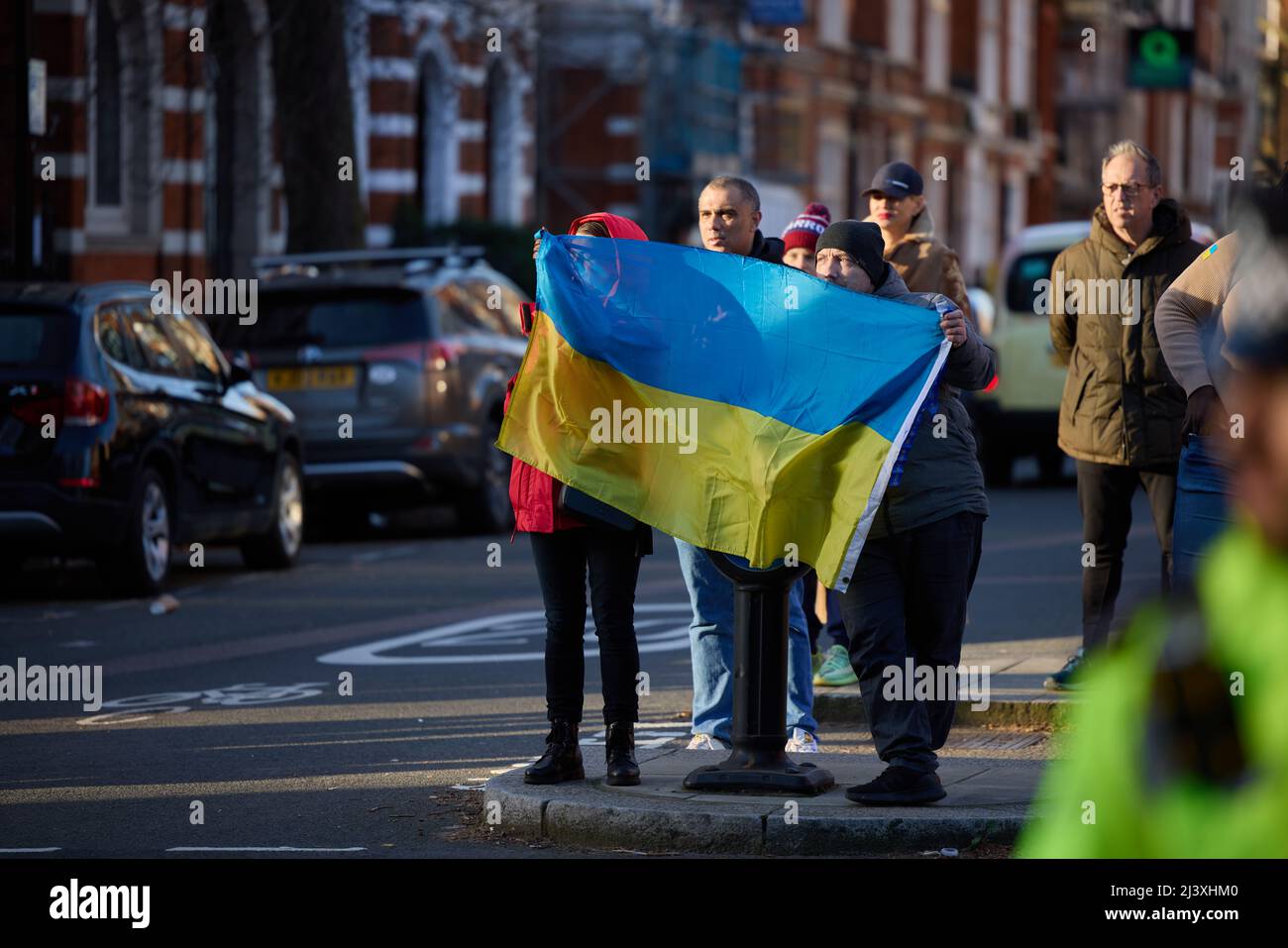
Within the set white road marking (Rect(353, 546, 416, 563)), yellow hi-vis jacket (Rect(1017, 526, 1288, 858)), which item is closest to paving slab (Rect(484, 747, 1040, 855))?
yellow hi-vis jacket (Rect(1017, 526, 1288, 858))

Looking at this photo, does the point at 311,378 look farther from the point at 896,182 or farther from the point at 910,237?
the point at 896,182

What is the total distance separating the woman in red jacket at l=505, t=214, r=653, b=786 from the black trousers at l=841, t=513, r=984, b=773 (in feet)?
2.42

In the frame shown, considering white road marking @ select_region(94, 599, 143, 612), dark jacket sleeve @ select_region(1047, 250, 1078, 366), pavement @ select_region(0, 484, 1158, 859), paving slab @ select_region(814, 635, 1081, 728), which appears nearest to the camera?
pavement @ select_region(0, 484, 1158, 859)

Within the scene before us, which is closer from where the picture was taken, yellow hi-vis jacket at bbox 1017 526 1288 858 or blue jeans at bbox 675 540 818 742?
yellow hi-vis jacket at bbox 1017 526 1288 858

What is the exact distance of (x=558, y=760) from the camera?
6934 millimetres

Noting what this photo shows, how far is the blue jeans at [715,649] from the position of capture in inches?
293

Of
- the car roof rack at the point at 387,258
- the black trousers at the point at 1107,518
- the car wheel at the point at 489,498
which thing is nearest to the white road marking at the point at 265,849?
the black trousers at the point at 1107,518

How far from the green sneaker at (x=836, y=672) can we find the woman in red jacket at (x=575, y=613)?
7.23 feet

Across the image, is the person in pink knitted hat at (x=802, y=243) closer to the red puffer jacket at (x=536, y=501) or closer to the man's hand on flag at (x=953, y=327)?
the red puffer jacket at (x=536, y=501)

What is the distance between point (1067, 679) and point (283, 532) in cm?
737

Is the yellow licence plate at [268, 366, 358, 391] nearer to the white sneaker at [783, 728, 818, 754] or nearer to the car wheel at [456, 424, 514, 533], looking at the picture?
the car wheel at [456, 424, 514, 533]

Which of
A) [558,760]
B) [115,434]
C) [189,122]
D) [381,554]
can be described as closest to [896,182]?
[558,760]

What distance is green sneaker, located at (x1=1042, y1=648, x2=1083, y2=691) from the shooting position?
8672 millimetres
